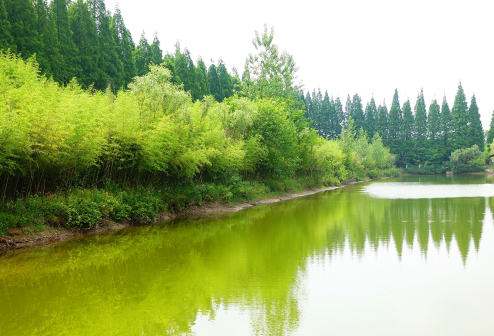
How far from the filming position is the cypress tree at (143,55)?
147 feet

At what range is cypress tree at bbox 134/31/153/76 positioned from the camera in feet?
147

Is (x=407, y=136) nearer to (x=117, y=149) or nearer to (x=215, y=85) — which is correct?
(x=215, y=85)

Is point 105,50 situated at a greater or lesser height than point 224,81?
lesser

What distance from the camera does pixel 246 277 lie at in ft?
27.3

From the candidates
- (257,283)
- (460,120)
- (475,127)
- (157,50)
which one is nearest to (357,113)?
(460,120)

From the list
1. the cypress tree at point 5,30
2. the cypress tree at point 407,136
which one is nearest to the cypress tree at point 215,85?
the cypress tree at point 5,30

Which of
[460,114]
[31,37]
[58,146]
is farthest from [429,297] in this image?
[460,114]

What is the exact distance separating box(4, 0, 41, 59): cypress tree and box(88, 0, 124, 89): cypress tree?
24.1 feet

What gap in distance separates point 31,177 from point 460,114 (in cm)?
8078

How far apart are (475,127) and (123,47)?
67526 mm

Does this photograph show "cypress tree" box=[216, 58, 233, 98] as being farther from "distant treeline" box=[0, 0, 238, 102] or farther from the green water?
the green water

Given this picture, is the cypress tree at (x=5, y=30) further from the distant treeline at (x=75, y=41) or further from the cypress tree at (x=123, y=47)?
the cypress tree at (x=123, y=47)

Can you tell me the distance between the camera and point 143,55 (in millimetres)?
45938

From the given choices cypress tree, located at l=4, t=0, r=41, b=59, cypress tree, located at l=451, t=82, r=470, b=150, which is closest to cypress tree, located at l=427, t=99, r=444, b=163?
cypress tree, located at l=451, t=82, r=470, b=150
